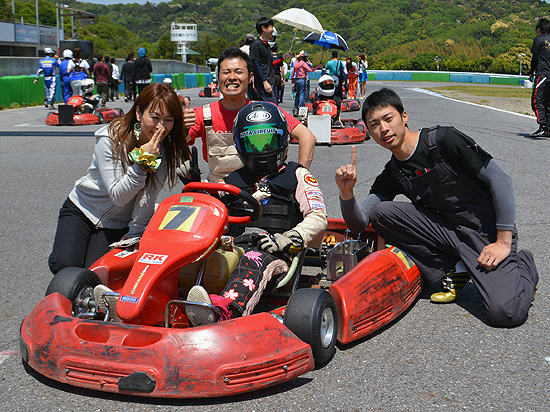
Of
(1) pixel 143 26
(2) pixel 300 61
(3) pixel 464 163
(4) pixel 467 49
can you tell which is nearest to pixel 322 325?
(3) pixel 464 163

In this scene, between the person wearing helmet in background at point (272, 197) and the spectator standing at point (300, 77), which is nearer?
the person wearing helmet in background at point (272, 197)

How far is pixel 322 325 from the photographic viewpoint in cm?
273

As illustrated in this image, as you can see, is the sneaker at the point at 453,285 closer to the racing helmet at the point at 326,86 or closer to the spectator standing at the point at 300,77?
the racing helmet at the point at 326,86

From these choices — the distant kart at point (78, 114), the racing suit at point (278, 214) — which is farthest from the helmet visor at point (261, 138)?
the distant kart at point (78, 114)

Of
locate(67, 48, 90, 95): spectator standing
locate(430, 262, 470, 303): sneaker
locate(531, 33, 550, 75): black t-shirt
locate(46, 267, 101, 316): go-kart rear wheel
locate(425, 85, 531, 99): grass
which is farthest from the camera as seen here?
locate(425, 85, 531, 99): grass

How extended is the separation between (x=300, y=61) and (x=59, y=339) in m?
14.4

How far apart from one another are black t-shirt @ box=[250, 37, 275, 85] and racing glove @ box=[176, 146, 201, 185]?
17.5ft

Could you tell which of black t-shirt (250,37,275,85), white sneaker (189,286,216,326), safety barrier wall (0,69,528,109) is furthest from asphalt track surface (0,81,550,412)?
safety barrier wall (0,69,528,109)

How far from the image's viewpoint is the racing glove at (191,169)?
330cm

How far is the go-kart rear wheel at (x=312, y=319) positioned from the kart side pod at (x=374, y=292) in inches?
5.4

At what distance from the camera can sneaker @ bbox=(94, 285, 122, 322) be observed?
8.69 ft

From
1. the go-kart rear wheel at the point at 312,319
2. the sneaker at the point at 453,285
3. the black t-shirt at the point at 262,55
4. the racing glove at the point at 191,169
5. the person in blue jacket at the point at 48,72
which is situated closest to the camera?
the go-kart rear wheel at the point at 312,319

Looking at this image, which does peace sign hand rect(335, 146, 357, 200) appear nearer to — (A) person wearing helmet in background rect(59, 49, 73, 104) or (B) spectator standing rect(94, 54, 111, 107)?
(A) person wearing helmet in background rect(59, 49, 73, 104)

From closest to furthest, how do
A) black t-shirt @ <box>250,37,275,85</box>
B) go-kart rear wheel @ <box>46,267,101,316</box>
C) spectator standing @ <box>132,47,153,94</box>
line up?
go-kart rear wheel @ <box>46,267,101,316</box> < black t-shirt @ <box>250,37,275,85</box> < spectator standing @ <box>132,47,153,94</box>
